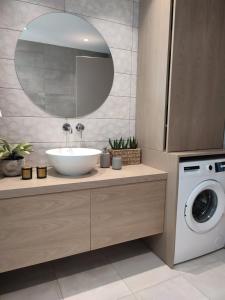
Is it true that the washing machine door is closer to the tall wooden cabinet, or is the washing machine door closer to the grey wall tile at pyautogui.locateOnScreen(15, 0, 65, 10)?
the tall wooden cabinet

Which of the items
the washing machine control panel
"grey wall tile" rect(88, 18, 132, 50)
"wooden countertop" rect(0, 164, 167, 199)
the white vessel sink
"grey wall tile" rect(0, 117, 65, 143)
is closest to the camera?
"wooden countertop" rect(0, 164, 167, 199)

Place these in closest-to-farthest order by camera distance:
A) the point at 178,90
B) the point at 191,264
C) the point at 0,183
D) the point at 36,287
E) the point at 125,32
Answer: the point at 0,183
the point at 36,287
the point at 178,90
the point at 191,264
the point at 125,32

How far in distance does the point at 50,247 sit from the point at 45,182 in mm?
421

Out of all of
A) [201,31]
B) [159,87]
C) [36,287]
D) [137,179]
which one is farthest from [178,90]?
[36,287]

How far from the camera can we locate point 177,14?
157 centimetres

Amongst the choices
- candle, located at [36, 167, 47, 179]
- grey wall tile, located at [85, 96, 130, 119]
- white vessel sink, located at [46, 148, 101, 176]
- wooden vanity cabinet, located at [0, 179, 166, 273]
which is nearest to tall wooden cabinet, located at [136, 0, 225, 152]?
grey wall tile, located at [85, 96, 130, 119]

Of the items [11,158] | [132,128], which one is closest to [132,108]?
[132,128]

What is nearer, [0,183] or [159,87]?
[0,183]

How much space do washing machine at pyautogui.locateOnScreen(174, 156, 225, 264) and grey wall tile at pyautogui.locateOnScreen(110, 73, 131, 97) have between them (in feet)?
2.83

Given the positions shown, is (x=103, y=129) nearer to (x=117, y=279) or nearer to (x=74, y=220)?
(x=74, y=220)

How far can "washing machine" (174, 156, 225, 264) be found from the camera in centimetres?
166

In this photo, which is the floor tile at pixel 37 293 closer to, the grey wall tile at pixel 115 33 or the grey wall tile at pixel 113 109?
the grey wall tile at pixel 113 109

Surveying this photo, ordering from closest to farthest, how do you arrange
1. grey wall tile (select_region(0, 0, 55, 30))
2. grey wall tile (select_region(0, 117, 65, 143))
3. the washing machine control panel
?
grey wall tile (select_region(0, 0, 55, 30))
grey wall tile (select_region(0, 117, 65, 143))
the washing machine control panel

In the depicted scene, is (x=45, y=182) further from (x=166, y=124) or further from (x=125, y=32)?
(x=125, y=32)
